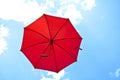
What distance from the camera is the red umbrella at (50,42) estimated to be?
59.7ft

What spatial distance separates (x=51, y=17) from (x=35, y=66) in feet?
11.4

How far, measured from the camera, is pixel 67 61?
1942cm

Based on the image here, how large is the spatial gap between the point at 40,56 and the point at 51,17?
104 inches

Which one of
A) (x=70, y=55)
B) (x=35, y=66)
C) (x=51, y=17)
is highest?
(x=51, y=17)

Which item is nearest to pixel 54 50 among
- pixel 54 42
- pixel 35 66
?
pixel 54 42

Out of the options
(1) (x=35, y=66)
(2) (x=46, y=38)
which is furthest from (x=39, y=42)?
(1) (x=35, y=66)

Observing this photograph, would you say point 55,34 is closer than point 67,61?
Yes

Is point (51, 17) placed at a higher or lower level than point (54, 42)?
higher

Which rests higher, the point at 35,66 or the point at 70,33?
the point at 70,33

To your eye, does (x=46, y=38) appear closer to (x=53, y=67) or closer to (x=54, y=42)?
(x=54, y=42)

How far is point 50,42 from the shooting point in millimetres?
18062

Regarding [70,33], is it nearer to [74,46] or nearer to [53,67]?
[74,46]

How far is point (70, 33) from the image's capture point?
18859mm

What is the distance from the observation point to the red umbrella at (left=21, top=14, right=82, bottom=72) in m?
18.2
